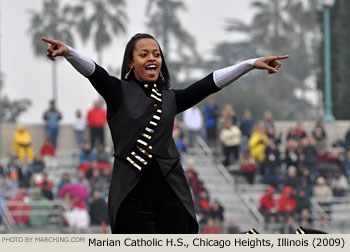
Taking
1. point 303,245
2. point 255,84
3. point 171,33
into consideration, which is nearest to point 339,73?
point 171,33

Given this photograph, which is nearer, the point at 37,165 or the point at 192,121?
the point at 37,165

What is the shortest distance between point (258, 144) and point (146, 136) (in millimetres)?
16962

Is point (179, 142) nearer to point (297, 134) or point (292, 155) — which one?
point (292, 155)

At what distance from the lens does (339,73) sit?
35.3m

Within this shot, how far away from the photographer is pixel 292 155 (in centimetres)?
2292

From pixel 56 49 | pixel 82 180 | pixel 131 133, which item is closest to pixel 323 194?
pixel 82 180

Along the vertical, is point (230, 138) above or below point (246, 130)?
below

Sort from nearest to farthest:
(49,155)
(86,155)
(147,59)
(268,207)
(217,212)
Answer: (147,59), (217,212), (268,207), (86,155), (49,155)

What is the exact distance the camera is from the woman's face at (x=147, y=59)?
6203 mm

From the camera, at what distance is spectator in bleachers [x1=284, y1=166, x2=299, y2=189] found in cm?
2159

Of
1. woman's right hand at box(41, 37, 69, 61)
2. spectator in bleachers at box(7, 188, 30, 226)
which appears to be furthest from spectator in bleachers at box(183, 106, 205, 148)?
woman's right hand at box(41, 37, 69, 61)

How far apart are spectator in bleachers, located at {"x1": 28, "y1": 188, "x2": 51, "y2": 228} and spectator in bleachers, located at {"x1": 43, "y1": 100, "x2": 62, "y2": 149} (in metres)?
4.28

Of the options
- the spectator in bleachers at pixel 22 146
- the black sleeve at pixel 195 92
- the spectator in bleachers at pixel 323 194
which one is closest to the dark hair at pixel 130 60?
the black sleeve at pixel 195 92

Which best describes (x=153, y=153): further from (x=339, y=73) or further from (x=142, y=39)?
(x=339, y=73)
